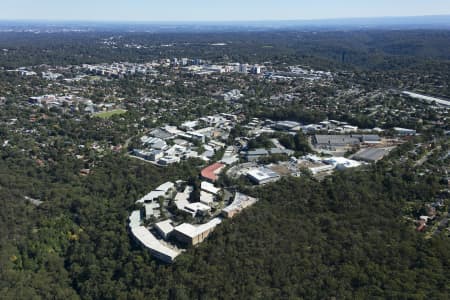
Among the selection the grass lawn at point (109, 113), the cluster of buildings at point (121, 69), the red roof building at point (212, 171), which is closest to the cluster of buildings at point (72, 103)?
the grass lawn at point (109, 113)

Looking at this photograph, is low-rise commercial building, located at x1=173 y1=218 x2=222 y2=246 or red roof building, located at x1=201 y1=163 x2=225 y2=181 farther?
red roof building, located at x1=201 y1=163 x2=225 y2=181

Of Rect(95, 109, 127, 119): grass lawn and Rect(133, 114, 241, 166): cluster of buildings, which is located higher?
Rect(95, 109, 127, 119): grass lawn

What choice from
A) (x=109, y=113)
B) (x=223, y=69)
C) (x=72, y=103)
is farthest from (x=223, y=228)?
(x=223, y=69)

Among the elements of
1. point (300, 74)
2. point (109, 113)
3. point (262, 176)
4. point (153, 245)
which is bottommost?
point (153, 245)

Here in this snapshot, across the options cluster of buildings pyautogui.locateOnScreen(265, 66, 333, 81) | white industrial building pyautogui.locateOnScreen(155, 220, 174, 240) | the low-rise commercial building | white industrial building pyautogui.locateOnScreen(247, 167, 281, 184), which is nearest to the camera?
the low-rise commercial building

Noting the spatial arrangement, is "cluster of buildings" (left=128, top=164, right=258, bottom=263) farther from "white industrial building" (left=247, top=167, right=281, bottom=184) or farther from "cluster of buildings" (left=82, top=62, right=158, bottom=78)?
"cluster of buildings" (left=82, top=62, right=158, bottom=78)

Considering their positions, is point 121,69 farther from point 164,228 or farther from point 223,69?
point 164,228

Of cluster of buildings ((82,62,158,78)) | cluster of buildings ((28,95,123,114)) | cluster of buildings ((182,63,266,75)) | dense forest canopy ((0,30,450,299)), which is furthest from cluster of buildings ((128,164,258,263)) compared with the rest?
cluster of buildings ((182,63,266,75))

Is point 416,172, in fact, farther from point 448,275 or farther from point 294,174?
point 448,275

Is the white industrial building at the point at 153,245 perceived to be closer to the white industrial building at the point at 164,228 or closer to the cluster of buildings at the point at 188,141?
the white industrial building at the point at 164,228
